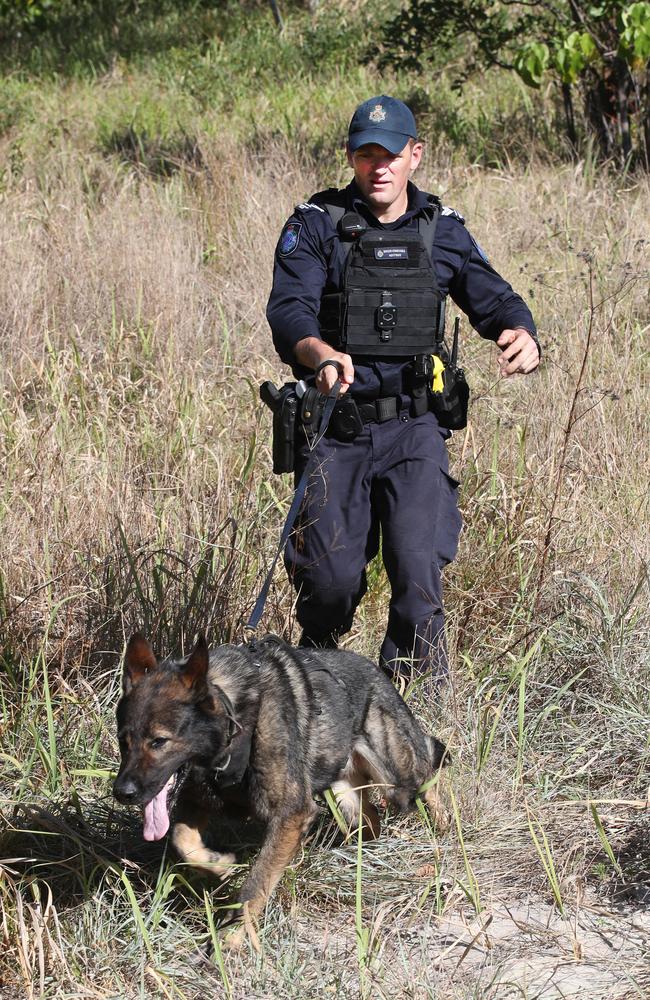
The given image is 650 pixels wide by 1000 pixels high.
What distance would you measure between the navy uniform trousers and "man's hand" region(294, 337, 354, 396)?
1.03ft

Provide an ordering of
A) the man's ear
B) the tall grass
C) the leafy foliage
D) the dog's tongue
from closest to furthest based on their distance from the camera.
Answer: the dog's tongue, the tall grass, the man's ear, the leafy foliage

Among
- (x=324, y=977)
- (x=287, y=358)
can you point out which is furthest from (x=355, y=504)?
(x=324, y=977)

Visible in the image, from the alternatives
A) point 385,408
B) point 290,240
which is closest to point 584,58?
point 290,240

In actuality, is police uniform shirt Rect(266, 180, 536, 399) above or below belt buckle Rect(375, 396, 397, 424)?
above

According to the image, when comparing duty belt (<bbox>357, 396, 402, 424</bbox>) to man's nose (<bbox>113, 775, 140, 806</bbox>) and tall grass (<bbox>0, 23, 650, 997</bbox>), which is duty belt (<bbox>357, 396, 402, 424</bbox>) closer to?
tall grass (<bbox>0, 23, 650, 997</bbox>)

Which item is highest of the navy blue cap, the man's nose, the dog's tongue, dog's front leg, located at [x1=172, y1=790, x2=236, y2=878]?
the navy blue cap

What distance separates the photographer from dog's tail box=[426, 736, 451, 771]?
3.37m

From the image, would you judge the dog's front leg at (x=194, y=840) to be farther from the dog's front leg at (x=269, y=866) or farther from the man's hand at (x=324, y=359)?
the man's hand at (x=324, y=359)

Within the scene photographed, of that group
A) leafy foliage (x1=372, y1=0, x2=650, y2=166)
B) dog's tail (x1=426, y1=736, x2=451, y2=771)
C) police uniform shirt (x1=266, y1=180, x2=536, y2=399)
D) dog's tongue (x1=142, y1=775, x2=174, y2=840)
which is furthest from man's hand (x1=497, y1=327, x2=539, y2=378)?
leafy foliage (x1=372, y1=0, x2=650, y2=166)

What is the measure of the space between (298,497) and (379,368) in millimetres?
573

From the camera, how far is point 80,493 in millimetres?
4406

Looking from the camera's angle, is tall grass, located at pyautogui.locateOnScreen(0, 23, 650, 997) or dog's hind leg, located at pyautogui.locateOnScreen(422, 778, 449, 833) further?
dog's hind leg, located at pyautogui.locateOnScreen(422, 778, 449, 833)

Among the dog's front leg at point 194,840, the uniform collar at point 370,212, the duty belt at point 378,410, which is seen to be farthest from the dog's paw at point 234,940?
the uniform collar at point 370,212

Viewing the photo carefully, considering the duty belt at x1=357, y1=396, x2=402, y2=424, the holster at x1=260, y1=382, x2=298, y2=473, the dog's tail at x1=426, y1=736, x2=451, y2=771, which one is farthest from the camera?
the duty belt at x1=357, y1=396, x2=402, y2=424
